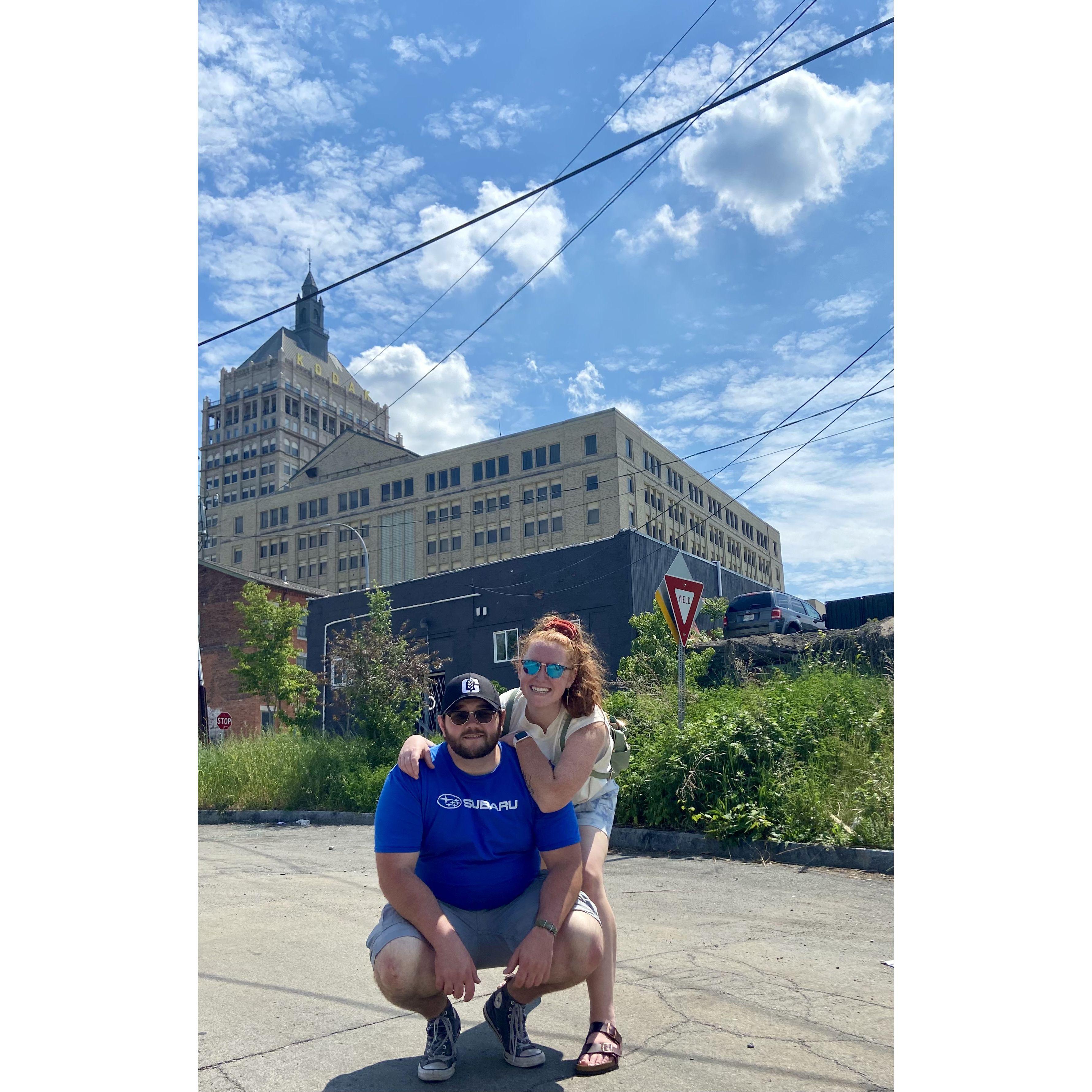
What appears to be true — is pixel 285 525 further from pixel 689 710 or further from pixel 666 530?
pixel 689 710

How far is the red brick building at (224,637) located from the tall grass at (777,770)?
116 feet

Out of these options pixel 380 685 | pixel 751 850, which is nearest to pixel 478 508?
pixel 380 685

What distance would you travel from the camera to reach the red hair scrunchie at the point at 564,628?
3553 millimetres

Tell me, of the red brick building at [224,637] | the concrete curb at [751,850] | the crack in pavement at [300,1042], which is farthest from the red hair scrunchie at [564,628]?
the red brick building at [224,637]

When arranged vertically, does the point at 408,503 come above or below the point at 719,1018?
above

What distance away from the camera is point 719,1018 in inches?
142

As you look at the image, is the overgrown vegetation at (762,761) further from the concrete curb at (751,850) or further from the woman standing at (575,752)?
the woman standing at (575,752)
